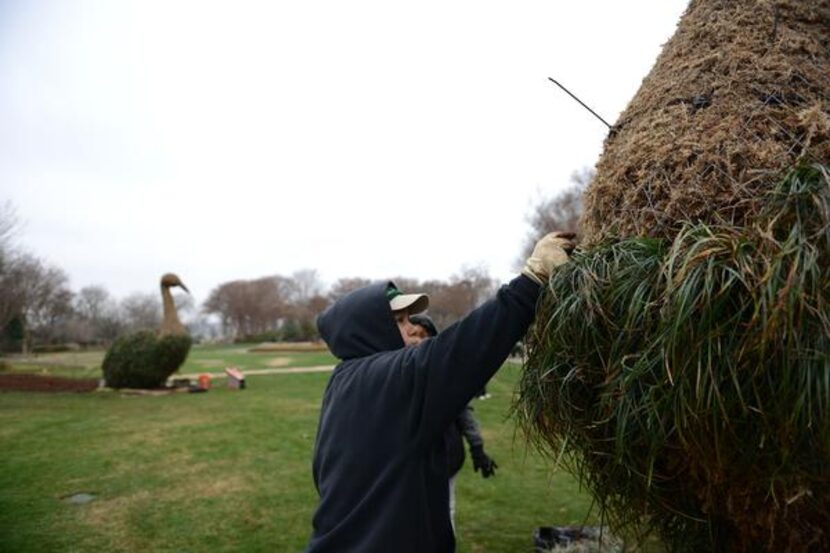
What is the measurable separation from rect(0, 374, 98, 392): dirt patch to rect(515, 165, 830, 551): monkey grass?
62.1ft

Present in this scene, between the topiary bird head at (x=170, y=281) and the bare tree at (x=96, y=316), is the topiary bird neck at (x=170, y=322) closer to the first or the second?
the topiary bird head at (x=170, y=281)

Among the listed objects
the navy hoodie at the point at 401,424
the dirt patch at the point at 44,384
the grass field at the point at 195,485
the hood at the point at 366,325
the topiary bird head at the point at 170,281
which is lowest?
the grass field at the point at 195,485

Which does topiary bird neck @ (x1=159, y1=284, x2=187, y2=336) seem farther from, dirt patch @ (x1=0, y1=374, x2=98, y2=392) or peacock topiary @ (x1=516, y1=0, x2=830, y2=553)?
peacock topiary @ (x1=516, y1=0, x2=830, y2=553)

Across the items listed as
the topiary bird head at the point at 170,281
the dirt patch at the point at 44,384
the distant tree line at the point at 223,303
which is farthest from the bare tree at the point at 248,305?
the topiary bird head at the point at 170,281

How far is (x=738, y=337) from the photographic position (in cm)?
151

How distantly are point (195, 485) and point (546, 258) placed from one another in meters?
6.96

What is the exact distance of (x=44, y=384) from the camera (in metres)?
18.8

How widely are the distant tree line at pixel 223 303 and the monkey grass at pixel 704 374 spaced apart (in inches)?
278

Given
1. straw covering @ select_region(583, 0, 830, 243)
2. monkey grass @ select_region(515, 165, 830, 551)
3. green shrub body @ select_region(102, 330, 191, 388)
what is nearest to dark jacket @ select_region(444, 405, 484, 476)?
monkey grass @ select_region(515, 165, 830, 551)

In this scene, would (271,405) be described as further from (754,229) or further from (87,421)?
(754,229)

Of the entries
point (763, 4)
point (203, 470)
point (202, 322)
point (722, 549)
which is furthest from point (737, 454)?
point (202, 322)

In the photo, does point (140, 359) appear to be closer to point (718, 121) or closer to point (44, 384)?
point (44, 384)

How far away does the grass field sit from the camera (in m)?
5.80

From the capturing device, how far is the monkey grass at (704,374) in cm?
142
